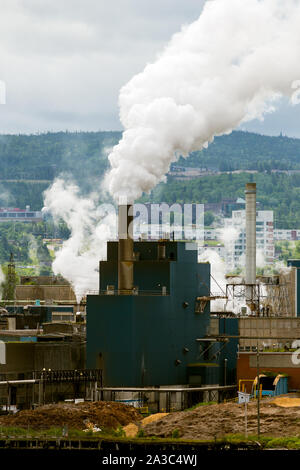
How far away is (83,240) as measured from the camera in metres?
160

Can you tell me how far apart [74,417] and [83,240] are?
99894 millimetres

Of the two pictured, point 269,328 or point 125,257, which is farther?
point 269,328

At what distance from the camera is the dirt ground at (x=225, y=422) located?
190ft

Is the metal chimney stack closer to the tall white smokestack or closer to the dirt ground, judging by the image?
the dirt ground

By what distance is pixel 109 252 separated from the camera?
79938 millimetres

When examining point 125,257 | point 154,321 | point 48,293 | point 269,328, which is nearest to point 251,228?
point 48,293

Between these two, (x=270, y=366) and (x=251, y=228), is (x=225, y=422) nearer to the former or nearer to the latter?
(x=270, y=366)

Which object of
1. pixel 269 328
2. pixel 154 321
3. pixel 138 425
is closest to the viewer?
pixel 138 425

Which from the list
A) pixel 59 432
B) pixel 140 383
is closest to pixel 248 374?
pixel 140 383

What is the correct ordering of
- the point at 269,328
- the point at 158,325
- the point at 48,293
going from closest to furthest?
the point at 158,325
the point at 269,328
the point at 48,293

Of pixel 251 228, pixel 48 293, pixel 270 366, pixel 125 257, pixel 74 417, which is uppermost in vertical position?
pixel 251 228

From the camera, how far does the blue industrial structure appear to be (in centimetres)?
7275

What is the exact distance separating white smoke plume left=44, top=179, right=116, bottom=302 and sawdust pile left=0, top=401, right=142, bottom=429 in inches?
1885
